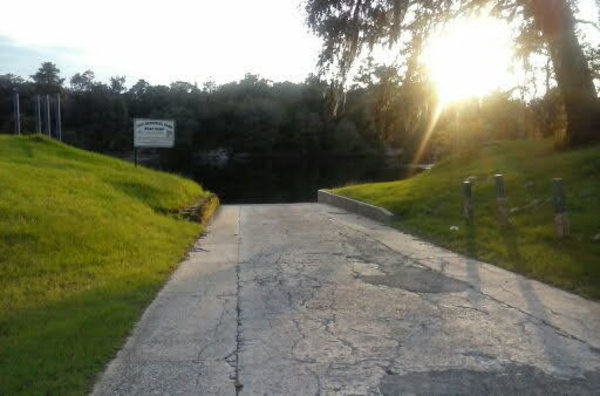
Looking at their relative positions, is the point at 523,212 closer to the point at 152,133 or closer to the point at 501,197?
the point at 501,197

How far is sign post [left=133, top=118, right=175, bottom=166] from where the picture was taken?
2675 centimetres

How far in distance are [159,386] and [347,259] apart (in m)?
6.01

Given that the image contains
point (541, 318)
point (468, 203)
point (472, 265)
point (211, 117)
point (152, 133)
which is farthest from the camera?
point (211, 117)

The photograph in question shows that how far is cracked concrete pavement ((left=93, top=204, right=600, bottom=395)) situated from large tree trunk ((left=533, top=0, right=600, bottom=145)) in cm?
930

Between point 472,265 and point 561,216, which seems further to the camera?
point 561,216

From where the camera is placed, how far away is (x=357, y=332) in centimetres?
657

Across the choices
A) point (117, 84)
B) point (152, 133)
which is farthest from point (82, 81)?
point (152, 133)

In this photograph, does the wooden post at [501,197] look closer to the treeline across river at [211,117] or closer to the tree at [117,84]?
the treeline across river at [211,117]

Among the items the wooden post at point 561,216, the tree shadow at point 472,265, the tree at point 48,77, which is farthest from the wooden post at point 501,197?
the tree at point 48,77

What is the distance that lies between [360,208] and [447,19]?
18.5 ft

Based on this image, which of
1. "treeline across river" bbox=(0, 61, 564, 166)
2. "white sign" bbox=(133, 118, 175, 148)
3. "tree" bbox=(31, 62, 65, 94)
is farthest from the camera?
"tree" bbox=(31, 62, 65, 94)

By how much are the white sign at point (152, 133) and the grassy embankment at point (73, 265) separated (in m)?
8.71

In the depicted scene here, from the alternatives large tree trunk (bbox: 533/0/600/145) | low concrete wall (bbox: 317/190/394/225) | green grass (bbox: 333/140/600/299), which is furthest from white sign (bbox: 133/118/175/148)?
large tree trunk (bbox: 533/0/600/145)

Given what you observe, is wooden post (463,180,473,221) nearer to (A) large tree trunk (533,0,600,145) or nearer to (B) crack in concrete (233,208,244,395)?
(B) crack in concrete (233,208,244,395)
